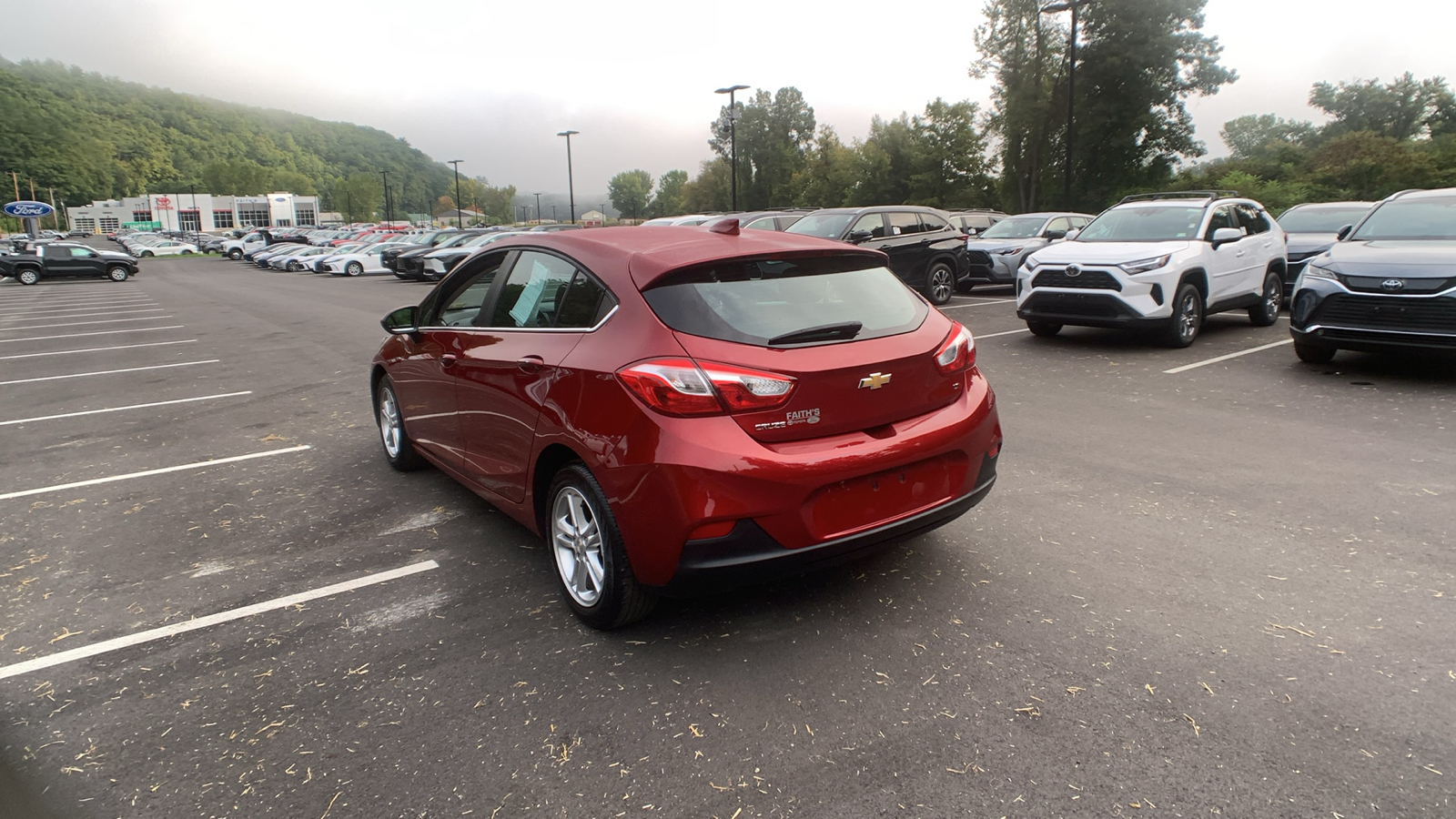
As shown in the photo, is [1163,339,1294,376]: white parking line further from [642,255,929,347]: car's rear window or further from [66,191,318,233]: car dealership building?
[66,191,318,233]: car dealership building

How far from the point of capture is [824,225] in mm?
15156

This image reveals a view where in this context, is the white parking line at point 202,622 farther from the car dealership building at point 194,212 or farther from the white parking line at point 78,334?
the car dealership building at point 194,212

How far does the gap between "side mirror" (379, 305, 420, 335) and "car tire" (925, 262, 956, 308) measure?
11.6 metres

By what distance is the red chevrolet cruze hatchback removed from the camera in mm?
2986

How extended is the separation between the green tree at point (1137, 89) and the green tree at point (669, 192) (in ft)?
348

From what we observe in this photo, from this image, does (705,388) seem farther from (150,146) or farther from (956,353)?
(150,146)

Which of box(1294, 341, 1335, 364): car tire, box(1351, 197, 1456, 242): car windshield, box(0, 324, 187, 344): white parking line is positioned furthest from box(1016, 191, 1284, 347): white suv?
box(0, 324, 187, 344): white parking line

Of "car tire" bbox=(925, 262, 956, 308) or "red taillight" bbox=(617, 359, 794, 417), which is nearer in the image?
"red taillight" bbox=(617, 359, 794, 417)

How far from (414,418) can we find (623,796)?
10.9 ft

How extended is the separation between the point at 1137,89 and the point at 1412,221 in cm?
3729

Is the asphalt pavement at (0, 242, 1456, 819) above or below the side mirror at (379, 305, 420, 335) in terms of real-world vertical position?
below

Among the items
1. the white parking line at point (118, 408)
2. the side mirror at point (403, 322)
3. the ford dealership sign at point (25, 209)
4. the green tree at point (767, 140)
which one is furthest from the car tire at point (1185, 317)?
the ford dealership sign at point (25, 209)

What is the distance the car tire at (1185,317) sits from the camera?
32.1 feet

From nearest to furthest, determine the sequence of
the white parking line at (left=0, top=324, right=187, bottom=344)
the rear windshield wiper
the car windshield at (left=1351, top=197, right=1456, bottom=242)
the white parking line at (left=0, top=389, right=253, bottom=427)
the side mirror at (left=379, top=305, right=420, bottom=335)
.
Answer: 1. the rear windshield wiper
2. the side mirror at (left=379, top=305, right=420, bottom=335)
3. the white parking line at (left=0, top=389, right=253, bottom=427)
4. the car windshield at (left=1351, top=197, right=1456, bottom=242)
5. the white parking line at (left=0, top=324, right=187, bottom=344)
